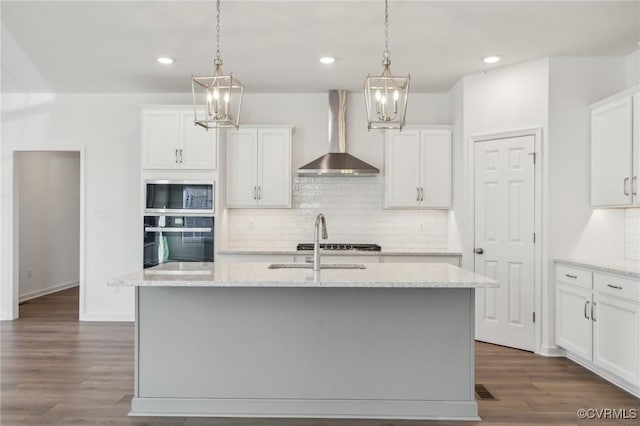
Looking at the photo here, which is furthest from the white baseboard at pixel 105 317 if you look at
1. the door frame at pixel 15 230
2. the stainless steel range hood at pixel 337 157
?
the stainless steel range hood at pixel 337 157

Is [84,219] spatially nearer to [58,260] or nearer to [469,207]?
[58,260]

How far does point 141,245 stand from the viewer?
5.77 m

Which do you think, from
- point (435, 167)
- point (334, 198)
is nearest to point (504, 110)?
point (435, 167)

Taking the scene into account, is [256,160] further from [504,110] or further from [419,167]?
[504,110]

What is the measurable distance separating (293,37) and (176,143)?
1.99m

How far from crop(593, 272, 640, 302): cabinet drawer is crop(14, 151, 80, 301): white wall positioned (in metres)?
7.19

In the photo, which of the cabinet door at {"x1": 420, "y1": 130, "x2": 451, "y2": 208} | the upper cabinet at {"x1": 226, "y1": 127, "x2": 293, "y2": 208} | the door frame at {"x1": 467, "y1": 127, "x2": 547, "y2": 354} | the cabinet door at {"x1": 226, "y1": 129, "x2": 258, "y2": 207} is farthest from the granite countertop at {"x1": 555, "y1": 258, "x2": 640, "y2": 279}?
the cabinet door at {"x1": 226, "y1": 129, "x2": 258, "y2": 207}

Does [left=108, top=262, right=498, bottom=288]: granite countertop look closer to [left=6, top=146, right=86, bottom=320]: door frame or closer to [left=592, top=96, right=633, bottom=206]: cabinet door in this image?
[left=592, top=96, right=633, bottom=206]: cabinet door

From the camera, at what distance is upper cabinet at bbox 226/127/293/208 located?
5.51 meters

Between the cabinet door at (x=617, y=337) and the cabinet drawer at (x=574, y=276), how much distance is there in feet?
0.50

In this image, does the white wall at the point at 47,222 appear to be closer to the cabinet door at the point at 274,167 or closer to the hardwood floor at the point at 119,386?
the hardwood floor at the point at 119,386

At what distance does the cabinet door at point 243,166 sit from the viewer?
217 inches

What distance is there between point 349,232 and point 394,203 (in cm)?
68

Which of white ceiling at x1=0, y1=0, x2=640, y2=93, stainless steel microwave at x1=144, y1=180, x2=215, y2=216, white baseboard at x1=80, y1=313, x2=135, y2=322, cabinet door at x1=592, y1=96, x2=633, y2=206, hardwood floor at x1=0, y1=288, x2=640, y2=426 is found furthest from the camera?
white baseboard at x1=80, y1=313, x2=135, y2=322
